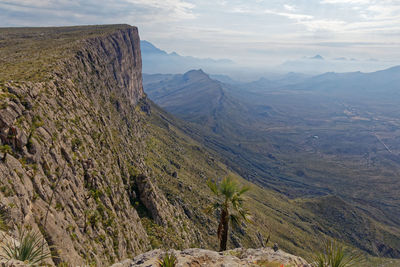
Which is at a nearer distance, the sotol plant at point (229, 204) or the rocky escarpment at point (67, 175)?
the sotol plant at point (229, 204)

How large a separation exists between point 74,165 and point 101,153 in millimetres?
10292

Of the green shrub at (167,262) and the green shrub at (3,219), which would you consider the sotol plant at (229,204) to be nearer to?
the green shrub at (167,262)

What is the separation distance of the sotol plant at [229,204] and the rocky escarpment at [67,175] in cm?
1178

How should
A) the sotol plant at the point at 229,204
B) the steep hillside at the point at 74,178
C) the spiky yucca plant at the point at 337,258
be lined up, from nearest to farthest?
the spiky yucca plant at the point at 337,258, the sotol plant at the point at 229,204, the steep hillside at the point at 74,178

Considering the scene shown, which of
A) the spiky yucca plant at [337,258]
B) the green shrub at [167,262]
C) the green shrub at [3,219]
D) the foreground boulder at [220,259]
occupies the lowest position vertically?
the foreground boulder at [220,259]

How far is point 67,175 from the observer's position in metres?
26.7

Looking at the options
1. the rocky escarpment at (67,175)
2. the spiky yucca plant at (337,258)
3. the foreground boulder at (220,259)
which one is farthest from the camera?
Result: the rocky escarpment at (67,175)

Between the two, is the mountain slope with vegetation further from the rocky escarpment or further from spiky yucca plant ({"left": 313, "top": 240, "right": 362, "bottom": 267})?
spiky yucca plant ({"left": 313, "top": 240, "right": 362, "bottom": 267})

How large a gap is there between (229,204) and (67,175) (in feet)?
60.4

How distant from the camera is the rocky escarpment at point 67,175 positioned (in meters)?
20.0

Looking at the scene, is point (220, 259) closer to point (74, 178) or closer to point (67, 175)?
point (67, 175)

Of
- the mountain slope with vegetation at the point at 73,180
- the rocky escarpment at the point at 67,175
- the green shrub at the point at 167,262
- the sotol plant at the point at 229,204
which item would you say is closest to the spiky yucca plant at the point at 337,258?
the mountain slope with vegetation at the point at 73,180

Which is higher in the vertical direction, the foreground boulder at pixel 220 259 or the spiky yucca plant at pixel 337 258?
the spiky yucca plant at pixel 337 258

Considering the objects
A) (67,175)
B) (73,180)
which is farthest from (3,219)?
Result: (73,180)
